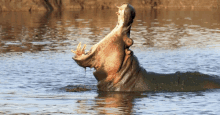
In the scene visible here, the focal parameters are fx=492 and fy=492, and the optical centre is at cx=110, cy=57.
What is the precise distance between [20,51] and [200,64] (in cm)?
707

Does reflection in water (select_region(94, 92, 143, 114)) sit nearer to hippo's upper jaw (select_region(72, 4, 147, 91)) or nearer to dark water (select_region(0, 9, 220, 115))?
dark water (select_region(0, 9, 220, 115))

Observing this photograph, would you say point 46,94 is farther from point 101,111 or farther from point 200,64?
point 200,64

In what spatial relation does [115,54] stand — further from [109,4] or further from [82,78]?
[109,4]

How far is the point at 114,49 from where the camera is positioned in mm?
8547

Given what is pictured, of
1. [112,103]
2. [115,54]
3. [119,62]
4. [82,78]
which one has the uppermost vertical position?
[115,54]

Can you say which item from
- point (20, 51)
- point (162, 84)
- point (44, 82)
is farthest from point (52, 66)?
point (162, 84)

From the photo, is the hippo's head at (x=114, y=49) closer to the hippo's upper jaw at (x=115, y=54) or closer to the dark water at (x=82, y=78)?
the hippo's upper jaw at (x=115, y=54)

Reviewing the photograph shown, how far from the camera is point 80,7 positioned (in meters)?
60.9

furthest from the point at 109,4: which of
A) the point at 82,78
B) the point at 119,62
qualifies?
the point at 119,62

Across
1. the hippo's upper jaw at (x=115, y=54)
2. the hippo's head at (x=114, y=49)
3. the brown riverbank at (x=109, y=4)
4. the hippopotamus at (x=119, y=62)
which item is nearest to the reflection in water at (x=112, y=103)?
the hippopotamus at (x=119, y=62)

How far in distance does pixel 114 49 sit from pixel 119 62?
0.85ft

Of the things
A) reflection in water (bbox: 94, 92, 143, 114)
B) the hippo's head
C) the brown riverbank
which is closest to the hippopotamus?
the hippo's head

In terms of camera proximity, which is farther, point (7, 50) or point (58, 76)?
point (7, 50)

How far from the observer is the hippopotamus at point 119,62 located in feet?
27.9
